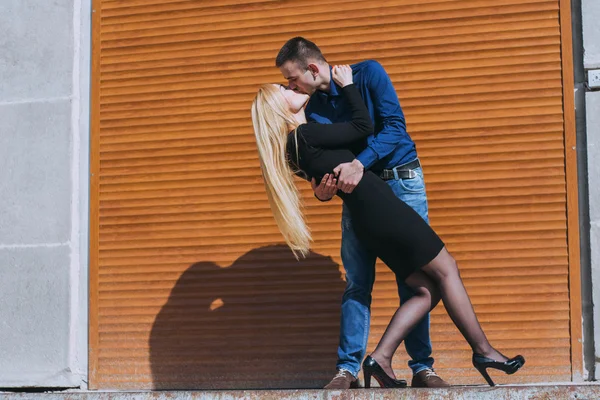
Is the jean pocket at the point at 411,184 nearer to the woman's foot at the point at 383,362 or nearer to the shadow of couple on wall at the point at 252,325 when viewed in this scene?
the woman's foot at the point at 383,362

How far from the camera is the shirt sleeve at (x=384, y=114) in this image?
488 centimetres

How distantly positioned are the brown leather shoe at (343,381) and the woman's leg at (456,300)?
58 centimetres

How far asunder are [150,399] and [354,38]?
300cm

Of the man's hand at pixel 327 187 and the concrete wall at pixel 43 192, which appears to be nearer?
the man's hand at pixel 327 187

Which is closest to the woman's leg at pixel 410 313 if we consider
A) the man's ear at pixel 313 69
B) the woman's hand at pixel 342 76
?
the woman's hand at pixel 342 76

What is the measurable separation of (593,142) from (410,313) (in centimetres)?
196

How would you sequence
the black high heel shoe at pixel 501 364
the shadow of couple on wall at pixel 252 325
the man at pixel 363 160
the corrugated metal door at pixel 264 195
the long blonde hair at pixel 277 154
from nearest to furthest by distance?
the black high heel shoe at pixel 501 364
the long blonde hair at pixel 277 154
the man at pixel 363 160
the corrugated metal door at pixel 264 195
the shadow of couple on wall at pixel 252 325

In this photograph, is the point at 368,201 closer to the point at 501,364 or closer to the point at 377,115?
the point at 377,115

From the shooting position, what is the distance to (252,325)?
21.2 ft

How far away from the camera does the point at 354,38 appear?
21.3 ft

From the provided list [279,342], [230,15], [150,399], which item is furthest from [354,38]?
[150,399]

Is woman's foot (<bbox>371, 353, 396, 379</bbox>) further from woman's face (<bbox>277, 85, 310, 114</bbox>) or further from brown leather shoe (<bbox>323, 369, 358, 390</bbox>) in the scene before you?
woman's face (<bbox>277, 85, 310, 114</bbox>)

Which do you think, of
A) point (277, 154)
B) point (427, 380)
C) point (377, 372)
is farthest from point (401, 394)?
point (277, 154)

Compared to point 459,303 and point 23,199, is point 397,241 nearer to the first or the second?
point 459,303
